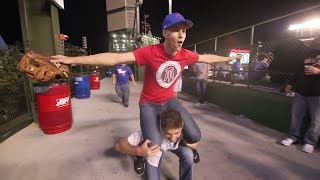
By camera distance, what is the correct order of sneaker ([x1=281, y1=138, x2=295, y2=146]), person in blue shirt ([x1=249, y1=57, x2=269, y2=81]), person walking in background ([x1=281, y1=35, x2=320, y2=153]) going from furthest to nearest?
person in blue shirt ([x1=249, y1=57, x2=269, y2=81]), sneaker ([x1=281, y1=138, x2=295, y2=146]), person walking in background ([x1=281, y1=35, x2=320, y2=153])

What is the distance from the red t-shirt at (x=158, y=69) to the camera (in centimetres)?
267

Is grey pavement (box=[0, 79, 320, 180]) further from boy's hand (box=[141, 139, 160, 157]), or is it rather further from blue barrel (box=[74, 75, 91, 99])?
blue barrel (box=[74, 75, 91, 99])

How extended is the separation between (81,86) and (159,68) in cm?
760

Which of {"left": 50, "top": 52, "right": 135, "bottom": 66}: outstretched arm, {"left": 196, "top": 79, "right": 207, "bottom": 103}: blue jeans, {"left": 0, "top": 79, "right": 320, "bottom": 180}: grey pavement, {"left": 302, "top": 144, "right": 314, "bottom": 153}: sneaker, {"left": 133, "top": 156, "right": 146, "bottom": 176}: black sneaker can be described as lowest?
{"left": 0, "top": 79, "right": 320, "bottom": 180}: grey pavement

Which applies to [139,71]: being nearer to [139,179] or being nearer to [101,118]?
[101,118]

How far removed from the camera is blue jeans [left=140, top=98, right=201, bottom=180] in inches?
96.2

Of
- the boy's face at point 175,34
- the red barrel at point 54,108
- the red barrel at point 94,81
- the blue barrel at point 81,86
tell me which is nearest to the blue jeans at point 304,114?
the boy's face at point 175,34

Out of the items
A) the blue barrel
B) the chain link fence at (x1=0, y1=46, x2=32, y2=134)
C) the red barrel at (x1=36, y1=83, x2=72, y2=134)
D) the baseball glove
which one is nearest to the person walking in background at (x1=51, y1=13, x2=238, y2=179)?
the baseball glove

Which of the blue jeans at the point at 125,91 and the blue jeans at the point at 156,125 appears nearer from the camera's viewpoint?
the blue jeans at the point at 156,125

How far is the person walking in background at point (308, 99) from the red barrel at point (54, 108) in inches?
183

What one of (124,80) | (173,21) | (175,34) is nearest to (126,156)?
(175,34)

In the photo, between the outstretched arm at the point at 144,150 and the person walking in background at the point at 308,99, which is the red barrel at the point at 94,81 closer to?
the person walking in background at the point at 308,99

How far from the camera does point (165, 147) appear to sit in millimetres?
2557

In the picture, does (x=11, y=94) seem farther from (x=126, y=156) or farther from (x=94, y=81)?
(x=94, y=81)
